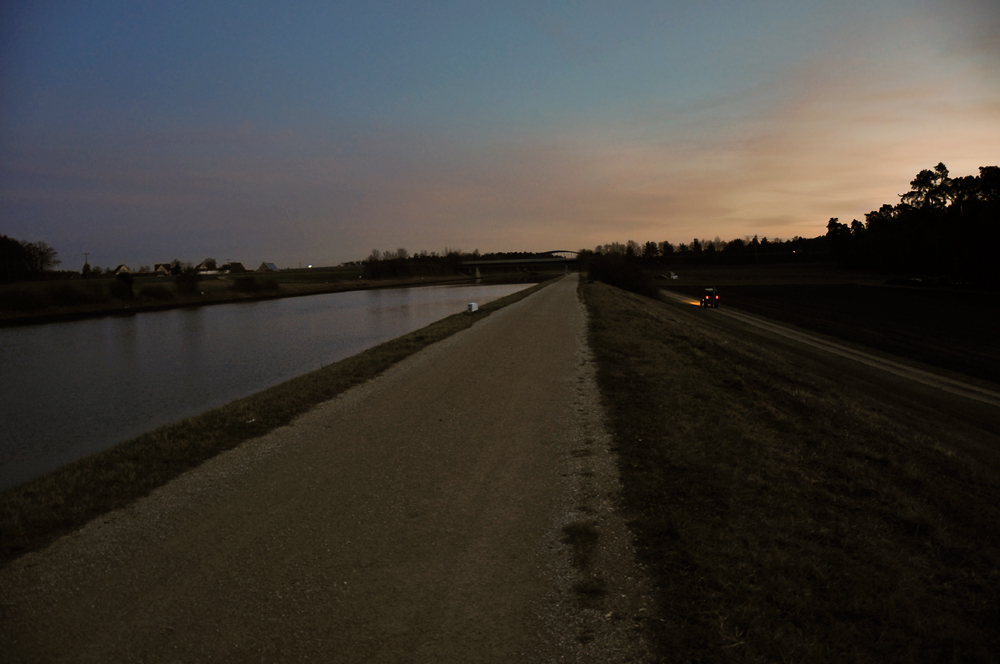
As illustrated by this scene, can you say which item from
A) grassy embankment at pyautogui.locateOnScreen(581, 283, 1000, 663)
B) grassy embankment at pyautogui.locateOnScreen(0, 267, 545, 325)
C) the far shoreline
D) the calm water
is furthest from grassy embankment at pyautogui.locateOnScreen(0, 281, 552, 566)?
grassy embankment at pyautogui.locateOnScreen(0, 267, 545, 325)

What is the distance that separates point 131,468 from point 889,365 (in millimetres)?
27961

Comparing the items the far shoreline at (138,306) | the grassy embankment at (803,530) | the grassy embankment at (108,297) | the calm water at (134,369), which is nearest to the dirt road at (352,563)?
the grassy embankment at (803,530)

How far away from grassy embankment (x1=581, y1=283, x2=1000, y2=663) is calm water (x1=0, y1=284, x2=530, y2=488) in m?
10.0

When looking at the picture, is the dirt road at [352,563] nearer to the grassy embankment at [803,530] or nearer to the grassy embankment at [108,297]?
the grassy embankment at [803,530]

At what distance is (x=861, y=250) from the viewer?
363 ft

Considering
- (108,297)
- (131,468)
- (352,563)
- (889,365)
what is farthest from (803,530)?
(108,297)

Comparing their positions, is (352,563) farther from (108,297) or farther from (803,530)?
(108,297)

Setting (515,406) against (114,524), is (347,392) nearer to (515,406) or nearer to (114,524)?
(515,406)

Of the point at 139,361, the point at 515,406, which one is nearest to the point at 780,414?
Result: the point at 515,406

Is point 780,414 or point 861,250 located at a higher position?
point 861,250

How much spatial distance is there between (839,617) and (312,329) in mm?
33128

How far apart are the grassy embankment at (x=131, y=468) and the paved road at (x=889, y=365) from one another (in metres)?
20.8

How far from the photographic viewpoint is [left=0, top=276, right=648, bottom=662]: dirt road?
12.5 ft

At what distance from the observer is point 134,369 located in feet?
69.5
